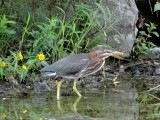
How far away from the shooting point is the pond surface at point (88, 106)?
21.4 feet

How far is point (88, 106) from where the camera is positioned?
7.11 meters

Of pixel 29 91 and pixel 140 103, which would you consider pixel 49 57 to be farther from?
pixel 140 103

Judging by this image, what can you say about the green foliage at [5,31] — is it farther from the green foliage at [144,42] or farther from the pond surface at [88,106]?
the green foliage at [144,42]

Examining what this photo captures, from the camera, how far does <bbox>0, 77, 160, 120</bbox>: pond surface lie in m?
6.52

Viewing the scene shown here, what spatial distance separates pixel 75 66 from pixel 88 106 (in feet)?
2.74

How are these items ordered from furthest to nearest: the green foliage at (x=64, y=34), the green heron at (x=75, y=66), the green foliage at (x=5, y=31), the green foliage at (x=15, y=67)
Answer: the green foliage at (x=64, y=34) < the green foliage at (x=5, y=31) < the green foliage at (x=15, y=67) < the green heron at (x=75, y=66)

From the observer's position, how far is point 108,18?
30.7 feet

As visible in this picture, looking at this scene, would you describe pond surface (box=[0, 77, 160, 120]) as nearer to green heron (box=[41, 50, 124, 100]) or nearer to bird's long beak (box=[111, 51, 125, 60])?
green heron (box=[41, 50, 124, 100])

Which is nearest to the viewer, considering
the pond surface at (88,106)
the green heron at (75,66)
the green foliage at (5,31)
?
the pond surface at (88,106)

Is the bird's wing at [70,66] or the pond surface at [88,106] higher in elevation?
the bird's wing at [70,66]

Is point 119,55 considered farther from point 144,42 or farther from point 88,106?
point 88,106

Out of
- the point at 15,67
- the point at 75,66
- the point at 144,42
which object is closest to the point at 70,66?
the point at 75,66

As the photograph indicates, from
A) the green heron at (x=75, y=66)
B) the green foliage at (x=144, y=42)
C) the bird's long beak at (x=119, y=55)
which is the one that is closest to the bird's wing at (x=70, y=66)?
the green heron at (x=75, y=66)

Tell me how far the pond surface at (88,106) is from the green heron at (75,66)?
28cm
